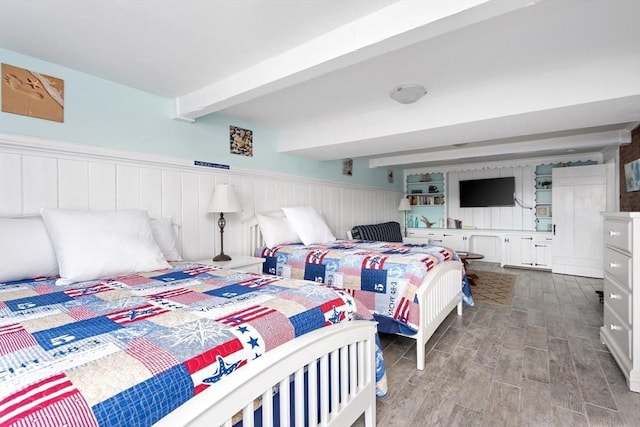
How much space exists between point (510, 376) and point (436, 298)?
64cm

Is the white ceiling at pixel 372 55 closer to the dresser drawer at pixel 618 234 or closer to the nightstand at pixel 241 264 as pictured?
the dresser drawer at pixel 618 234

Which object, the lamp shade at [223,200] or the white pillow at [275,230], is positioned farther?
the white pillow at [275,230]

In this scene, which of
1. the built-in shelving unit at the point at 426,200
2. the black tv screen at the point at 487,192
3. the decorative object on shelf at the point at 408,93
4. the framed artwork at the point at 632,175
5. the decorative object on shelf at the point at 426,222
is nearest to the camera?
the decorative object on shelf at the point at 408,93

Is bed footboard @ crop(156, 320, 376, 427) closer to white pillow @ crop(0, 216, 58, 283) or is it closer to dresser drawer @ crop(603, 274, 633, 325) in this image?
white pillow @ crop(0, 216, 58, 283)

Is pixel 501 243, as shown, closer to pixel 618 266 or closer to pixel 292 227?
pixel 618 266

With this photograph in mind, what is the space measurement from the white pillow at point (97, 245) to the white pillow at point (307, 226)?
5.38 ft

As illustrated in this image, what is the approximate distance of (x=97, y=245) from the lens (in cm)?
166

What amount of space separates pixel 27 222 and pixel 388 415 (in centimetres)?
223

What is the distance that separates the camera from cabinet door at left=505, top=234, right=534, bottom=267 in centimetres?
529

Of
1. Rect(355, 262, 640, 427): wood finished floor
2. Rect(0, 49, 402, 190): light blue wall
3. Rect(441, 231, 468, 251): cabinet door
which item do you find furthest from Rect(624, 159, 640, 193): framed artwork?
Rect(0, 49, 402, 190): light blue wall

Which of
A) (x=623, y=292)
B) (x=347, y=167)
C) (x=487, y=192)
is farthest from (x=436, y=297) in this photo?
(x=487, y=192)

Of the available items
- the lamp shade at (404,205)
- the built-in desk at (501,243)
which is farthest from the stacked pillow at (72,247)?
the built-in desk at (501,243)

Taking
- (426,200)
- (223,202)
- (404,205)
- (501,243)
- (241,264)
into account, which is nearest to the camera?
(241,264)

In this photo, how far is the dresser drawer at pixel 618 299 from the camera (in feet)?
6.10
